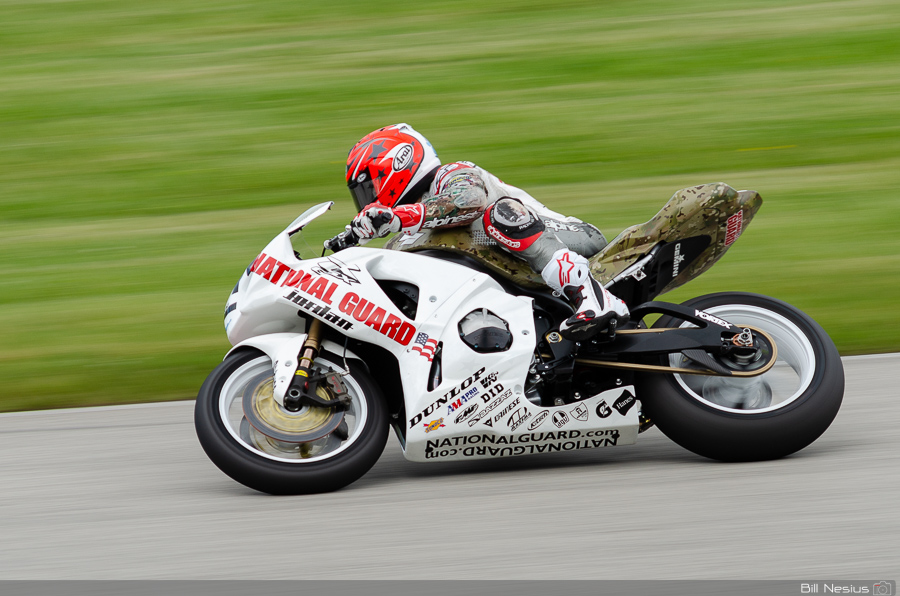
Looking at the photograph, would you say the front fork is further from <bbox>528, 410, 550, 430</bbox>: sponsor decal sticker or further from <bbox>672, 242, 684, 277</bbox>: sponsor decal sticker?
<bbox>672, 242, 684, 277</bbox>: sponsor decal sticker

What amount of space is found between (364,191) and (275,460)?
1.33 meters

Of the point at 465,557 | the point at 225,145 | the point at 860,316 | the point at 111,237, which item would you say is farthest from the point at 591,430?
the point at 225,145

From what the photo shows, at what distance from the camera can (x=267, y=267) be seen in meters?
4.70

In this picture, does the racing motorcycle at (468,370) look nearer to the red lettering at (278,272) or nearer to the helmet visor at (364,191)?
the red lettering at (278,272)

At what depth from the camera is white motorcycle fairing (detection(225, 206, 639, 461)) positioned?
458 centimetres

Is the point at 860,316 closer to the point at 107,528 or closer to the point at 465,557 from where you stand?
the point at 465,557

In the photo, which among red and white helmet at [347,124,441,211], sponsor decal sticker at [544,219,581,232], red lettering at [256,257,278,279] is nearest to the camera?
red lettering at [256,257,278,279]

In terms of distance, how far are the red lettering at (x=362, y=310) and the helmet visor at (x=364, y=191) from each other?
1.76 ft

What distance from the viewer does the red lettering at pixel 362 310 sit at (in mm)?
4617

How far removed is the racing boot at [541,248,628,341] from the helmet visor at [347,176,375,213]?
3.01 feet

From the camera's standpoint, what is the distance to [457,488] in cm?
457

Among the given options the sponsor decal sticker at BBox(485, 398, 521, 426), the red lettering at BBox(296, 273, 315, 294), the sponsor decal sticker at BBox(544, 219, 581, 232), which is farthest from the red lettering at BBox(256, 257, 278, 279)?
the sponsor decal sticker at BBox(544, 219, 581, 232)

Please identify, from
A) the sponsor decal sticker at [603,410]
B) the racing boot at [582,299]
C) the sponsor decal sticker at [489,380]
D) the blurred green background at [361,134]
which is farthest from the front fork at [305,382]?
the blurred green background at [361,134]

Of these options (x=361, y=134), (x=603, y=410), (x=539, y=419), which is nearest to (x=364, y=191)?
(x=539, y=419)
